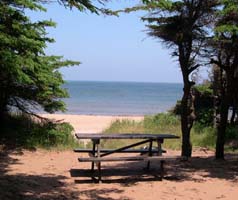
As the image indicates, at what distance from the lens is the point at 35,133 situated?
13.6 meters

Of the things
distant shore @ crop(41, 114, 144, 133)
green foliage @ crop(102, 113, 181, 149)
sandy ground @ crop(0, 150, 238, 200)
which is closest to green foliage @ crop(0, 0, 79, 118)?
sandy ground @ crop(0, 150, 238, 200)

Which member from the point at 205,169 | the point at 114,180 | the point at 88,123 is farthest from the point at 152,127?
the point at 114,180

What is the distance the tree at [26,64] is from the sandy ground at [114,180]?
1.87m

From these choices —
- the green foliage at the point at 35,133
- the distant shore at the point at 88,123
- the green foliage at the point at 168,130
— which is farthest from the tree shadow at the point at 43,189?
the distant shore at the point at 88,123

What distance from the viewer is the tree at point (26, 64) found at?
28.9 ft

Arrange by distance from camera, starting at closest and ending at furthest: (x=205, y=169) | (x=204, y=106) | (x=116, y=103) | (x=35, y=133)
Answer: (x=205, y=169), (x=35, y=133), (x=204, y=106), (x=116, y=103)

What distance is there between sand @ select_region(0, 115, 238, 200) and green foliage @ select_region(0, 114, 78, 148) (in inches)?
41.1

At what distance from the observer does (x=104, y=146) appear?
14656mm

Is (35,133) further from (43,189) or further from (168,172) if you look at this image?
(43,189)

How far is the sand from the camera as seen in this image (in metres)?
8.09

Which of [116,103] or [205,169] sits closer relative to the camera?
[205,169]

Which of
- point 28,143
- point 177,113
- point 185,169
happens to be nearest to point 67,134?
point 28,143

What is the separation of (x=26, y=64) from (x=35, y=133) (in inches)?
176

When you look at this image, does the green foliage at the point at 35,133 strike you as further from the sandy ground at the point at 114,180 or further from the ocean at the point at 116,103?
the ocean at the point at 116,103
